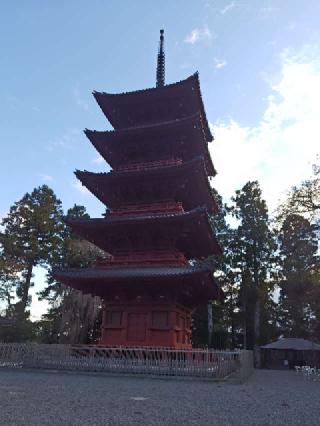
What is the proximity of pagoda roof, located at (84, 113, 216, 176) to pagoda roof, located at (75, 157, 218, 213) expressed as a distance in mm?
1880

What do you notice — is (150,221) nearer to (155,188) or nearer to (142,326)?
(155,188)

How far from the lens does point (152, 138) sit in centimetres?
2366

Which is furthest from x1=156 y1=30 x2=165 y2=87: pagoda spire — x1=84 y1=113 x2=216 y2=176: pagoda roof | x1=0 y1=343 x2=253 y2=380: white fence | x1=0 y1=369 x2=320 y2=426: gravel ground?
x1=0 y1=369 x2=320 y2=426: gravel ground

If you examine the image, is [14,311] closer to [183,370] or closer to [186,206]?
[186,206]

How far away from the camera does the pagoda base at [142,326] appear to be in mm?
18781

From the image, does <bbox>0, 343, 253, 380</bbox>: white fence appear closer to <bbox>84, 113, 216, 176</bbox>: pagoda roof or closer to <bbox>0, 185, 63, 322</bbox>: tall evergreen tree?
<bbox>84, 113, 216, 176</bbox>: pagoda roof

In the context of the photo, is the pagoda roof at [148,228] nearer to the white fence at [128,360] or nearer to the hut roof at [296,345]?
the white fence at [128,360]

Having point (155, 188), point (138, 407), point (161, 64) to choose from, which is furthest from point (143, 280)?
point (161, 64)

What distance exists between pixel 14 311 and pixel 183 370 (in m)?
32.1

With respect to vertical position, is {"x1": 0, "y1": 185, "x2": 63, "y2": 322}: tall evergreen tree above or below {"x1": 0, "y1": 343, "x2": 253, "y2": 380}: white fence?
above

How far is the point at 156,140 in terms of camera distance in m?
23.7

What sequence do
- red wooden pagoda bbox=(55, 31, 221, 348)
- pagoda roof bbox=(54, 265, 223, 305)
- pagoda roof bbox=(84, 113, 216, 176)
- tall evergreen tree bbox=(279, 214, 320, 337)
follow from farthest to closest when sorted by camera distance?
tall evergreen tree bbox=(279, 214, 320, 337) < pagoda roof bbox=(84, 113, 216, 176) < red wooden pagoda bbox=(55, 31, 221, 348) < pagoda roof bbox=(54, 265, 223, 305)

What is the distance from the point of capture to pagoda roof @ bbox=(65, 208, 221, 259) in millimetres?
19391

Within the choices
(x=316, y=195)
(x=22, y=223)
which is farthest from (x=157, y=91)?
(x=22, y=223)
